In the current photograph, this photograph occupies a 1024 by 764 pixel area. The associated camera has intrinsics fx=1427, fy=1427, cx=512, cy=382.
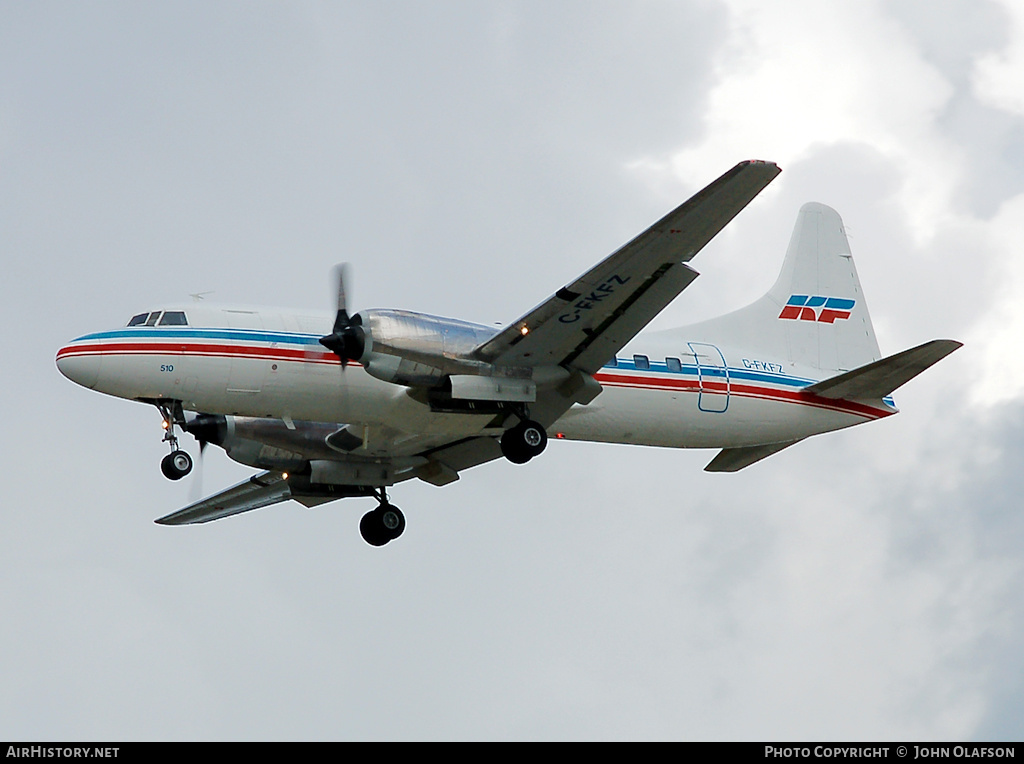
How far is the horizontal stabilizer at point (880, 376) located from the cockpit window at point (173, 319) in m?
10.4

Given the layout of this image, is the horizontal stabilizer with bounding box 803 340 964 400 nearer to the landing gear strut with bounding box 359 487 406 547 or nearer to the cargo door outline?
the cargo door outline

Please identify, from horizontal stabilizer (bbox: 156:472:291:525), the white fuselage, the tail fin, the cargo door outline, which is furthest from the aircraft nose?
Answer: the tail fin

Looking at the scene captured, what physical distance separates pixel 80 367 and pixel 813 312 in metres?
12.9

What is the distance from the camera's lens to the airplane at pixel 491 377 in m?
20.1

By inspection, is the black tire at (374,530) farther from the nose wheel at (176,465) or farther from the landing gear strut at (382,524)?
the nose wheel at (176,465)

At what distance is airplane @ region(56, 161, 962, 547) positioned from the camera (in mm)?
20094

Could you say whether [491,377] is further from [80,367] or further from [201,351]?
[80,367]

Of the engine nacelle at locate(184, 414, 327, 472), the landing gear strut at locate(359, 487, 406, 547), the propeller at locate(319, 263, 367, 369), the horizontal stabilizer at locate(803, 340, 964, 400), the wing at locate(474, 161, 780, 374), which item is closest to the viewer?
the wing at locate(474, 161, 780, 374)

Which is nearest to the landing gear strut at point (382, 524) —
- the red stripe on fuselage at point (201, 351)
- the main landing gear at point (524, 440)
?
the main landing gear at point (524, 440)

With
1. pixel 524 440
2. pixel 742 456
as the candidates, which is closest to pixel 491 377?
pixel 524 440

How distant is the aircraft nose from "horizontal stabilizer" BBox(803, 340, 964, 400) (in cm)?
1155

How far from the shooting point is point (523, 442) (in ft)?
69.5
